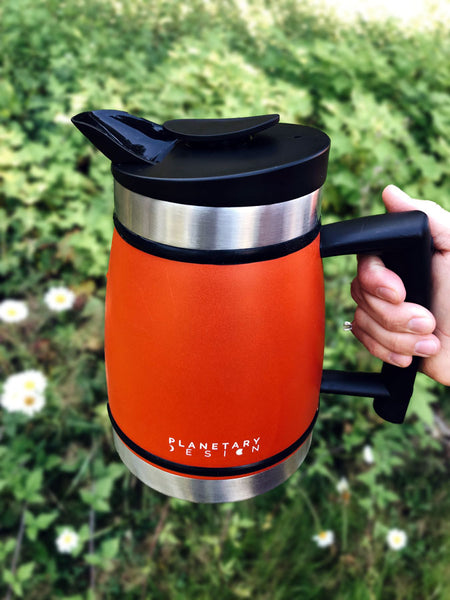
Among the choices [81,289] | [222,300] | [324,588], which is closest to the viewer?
[222,300]

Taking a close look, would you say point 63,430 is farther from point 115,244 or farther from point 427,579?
point 427,579

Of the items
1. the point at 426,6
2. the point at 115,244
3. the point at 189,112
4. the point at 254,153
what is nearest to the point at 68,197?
the point at 189,112

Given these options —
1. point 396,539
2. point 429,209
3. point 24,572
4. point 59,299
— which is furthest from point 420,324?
point 59,299

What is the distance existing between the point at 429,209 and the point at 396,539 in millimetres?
1070

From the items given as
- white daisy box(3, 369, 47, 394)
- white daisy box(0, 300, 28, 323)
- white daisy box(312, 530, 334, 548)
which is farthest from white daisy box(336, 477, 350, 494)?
white daisy box(0, 300, 28, 323)

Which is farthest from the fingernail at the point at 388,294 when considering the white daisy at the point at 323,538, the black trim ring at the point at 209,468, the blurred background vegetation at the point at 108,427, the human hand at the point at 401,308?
the white daisy at the point at 323,538

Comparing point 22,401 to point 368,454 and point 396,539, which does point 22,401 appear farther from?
point 396,539

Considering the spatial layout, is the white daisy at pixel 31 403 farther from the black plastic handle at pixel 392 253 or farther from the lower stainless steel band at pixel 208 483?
the black plastic handle at pixel 392 253

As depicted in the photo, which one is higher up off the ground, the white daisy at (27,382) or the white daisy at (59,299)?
the white daisy at (59,299)

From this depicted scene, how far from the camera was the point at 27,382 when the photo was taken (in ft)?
4.95

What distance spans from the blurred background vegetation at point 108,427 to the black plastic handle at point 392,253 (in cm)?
63

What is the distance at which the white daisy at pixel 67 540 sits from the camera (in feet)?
4.47

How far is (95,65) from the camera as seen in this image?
8.01 feet

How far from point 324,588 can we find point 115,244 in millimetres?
1207
